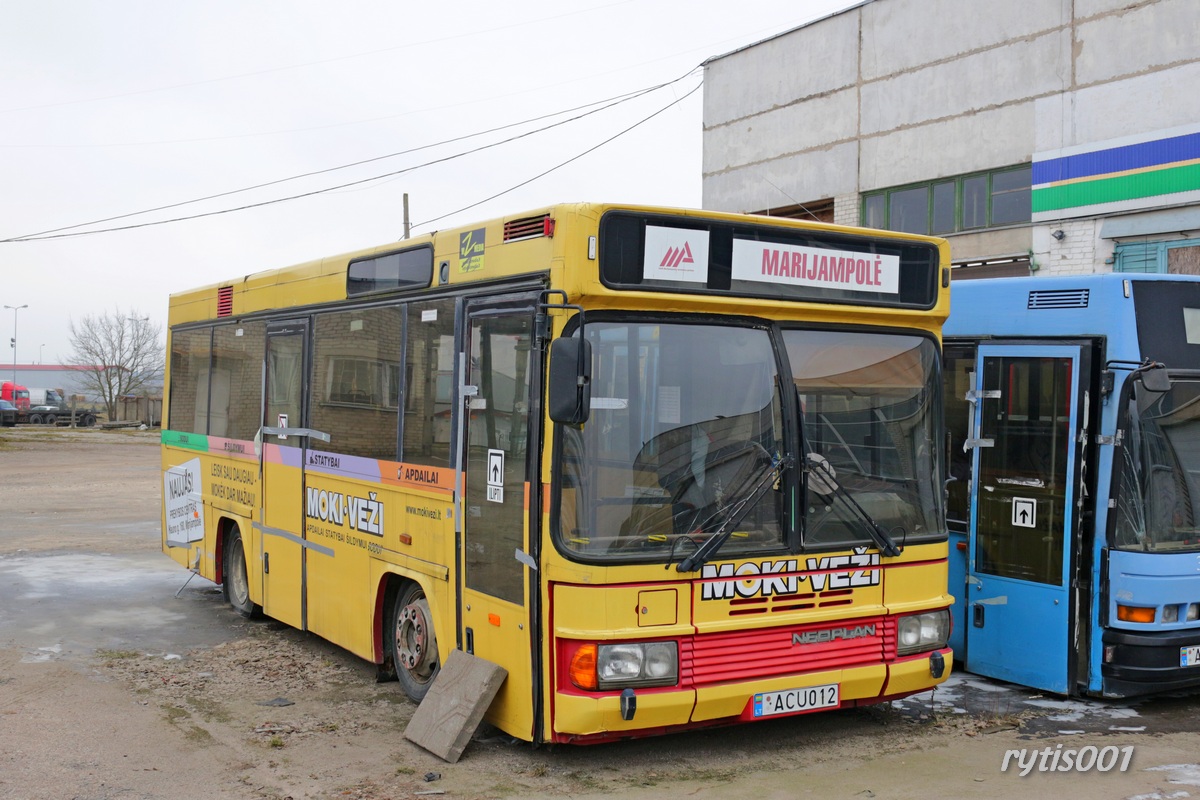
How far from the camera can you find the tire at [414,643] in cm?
716

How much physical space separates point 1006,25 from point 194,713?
15.3 m

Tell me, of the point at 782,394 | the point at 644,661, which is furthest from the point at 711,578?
the point at 782,394

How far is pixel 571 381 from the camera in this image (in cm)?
539

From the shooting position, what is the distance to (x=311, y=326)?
29.1 ft

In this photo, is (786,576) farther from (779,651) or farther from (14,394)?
(14,394)

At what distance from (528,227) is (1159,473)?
4170mm

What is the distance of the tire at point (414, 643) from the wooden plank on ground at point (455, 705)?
38cm

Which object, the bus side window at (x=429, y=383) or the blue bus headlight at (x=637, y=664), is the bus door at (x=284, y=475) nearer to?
the bus side window at (x=429, y=383)

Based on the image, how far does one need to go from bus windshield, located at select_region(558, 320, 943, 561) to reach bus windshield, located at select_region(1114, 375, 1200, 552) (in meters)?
1.44

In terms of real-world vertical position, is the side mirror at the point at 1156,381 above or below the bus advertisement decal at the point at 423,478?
above

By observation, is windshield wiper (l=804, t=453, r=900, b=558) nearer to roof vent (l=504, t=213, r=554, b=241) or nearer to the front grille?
the front grille

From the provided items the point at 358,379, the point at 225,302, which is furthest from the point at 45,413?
the point at 358,379

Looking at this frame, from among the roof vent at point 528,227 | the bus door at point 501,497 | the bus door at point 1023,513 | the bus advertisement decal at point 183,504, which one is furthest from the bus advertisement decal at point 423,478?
the bus advertisement decal at point 183,504

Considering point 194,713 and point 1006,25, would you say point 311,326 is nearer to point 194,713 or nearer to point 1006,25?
point 194,713
